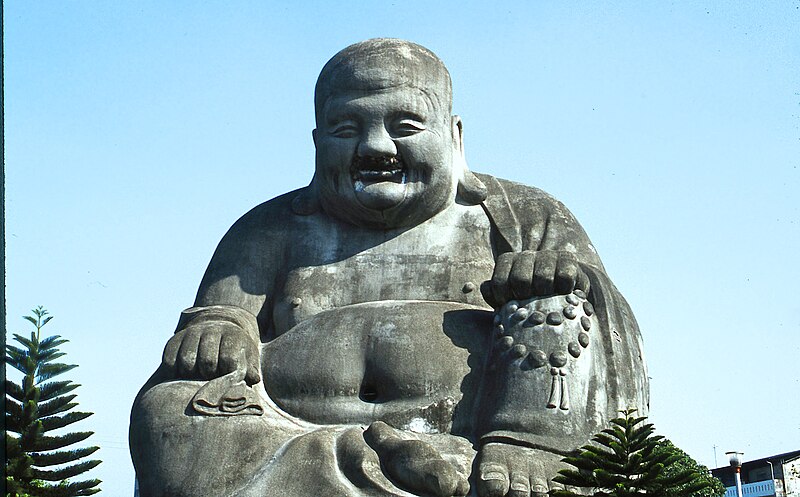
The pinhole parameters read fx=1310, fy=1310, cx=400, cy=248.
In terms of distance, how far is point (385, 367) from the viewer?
9094 mm

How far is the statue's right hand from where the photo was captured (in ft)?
29.5

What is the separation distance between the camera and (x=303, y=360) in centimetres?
922

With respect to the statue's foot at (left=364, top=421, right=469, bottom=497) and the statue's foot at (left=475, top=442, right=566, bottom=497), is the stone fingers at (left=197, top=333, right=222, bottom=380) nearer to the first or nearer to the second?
the statue's foot at (left=364, top=421, right=469, bottom=497)

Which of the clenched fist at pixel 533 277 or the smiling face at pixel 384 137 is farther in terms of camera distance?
the smiling face at pixel 384 137

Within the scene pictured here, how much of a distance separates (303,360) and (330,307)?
2.36 feet

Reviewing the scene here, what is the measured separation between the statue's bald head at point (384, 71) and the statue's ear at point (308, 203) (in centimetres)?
70

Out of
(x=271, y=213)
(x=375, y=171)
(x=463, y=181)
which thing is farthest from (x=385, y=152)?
(x=271, y=213)

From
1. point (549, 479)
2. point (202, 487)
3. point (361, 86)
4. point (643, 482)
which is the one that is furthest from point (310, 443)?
point (361, 86)

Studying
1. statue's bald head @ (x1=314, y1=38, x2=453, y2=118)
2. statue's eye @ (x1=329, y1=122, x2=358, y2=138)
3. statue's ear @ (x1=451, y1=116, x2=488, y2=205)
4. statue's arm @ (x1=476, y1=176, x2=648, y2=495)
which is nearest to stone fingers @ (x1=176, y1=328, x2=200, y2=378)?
statue's eye @ (x1=329, y1=122, x2=358, y2=138)

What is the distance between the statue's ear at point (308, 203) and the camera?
10391mm

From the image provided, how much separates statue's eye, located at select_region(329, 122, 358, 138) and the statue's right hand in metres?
1.68

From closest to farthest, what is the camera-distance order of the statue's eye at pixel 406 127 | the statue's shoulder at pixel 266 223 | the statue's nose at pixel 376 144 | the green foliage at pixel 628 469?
the green foliage at pixel 628 469 → the statue's nose at pixel 376 144 → the statue's eye at pixel 406 127 → the statue's shoulder at pixel 266 223

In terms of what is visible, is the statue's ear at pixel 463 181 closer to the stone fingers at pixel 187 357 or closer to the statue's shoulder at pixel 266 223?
the statue's shoulder at pixel 266 223

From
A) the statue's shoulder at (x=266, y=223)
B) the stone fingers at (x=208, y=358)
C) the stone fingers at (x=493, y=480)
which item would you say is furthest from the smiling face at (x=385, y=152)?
the stone fingers at (x=493, y=480)
